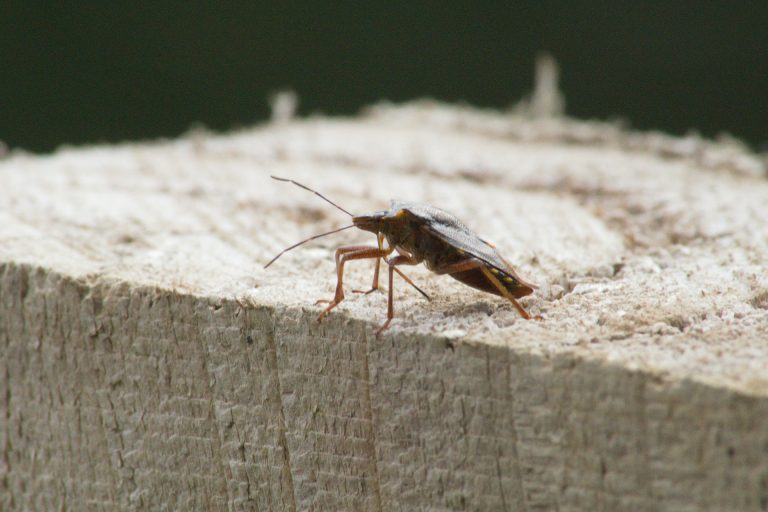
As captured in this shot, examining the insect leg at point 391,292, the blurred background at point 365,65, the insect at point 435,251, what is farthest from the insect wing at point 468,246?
the blurred background at point 365,65

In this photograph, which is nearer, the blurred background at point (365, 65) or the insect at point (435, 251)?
the insect at point (435, 251)

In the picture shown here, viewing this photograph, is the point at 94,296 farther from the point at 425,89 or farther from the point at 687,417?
the point at 425,89

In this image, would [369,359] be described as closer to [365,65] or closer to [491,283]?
[491,283]

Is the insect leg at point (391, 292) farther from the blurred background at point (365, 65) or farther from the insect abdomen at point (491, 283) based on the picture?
the blurred background at point (365, 65)

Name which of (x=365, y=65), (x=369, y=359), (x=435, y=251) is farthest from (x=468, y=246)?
(x=365, y=65)

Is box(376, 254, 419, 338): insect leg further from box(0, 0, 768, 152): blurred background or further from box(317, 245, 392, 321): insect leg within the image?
box(0, 0, 768, 152): blurred background

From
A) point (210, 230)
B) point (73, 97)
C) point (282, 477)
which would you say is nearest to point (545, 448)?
point (282, 477)
